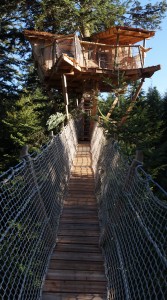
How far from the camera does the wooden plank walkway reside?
12.2 ft

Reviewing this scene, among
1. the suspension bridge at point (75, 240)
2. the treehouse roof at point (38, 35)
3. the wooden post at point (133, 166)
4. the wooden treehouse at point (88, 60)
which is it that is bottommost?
the suspension bridge at point (75, 240)

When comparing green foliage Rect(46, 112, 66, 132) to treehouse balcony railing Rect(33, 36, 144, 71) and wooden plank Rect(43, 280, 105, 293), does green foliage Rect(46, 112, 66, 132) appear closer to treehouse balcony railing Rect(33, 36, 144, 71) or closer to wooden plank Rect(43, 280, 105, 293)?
treehouse balcony railing Rect(33, 36, 144, 71)

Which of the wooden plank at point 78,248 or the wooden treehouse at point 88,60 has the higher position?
the wooden treehouse at point 88,60

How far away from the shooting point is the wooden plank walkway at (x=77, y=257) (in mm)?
3725

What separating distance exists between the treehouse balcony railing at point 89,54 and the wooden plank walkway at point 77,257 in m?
7.39

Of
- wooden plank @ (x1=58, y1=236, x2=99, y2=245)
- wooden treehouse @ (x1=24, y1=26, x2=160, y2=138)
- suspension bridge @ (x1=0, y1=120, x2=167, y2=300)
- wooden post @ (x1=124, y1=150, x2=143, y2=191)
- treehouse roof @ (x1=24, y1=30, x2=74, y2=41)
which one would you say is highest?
treehouse roof @ (x1=24, y1=30, x2=74, y2=41)

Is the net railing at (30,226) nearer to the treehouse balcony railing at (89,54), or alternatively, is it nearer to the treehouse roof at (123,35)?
the treehouse balcony railing at (89,54)

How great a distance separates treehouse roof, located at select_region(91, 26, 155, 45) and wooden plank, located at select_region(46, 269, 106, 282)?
1159 centimetres

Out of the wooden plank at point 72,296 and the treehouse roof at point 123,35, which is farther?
the treehouse roof at point 123,35

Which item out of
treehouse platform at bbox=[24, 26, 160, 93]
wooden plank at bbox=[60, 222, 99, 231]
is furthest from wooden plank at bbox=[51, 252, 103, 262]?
treehouse platform at bbox=[24, 26, 160, 93]

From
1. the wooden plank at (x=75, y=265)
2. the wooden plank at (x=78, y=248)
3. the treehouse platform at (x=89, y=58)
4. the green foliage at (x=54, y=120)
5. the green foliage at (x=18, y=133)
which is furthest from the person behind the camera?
the green foliage at (x=18, y=133)

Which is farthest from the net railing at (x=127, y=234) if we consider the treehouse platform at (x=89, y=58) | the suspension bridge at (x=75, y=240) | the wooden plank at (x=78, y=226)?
the treehouse platform at (x=89, y=58)

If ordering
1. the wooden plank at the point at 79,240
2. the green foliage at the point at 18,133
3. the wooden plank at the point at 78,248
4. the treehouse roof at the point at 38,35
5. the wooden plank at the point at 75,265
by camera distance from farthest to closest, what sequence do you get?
the treehouse roof at the point at 38,35, the green foliage at the point at 18,133, the wooden plank at the point at 79,240, the wooden plank at the point at 78,248, the wooden plank at the point at 75,265

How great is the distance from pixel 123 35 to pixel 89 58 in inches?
70.8
